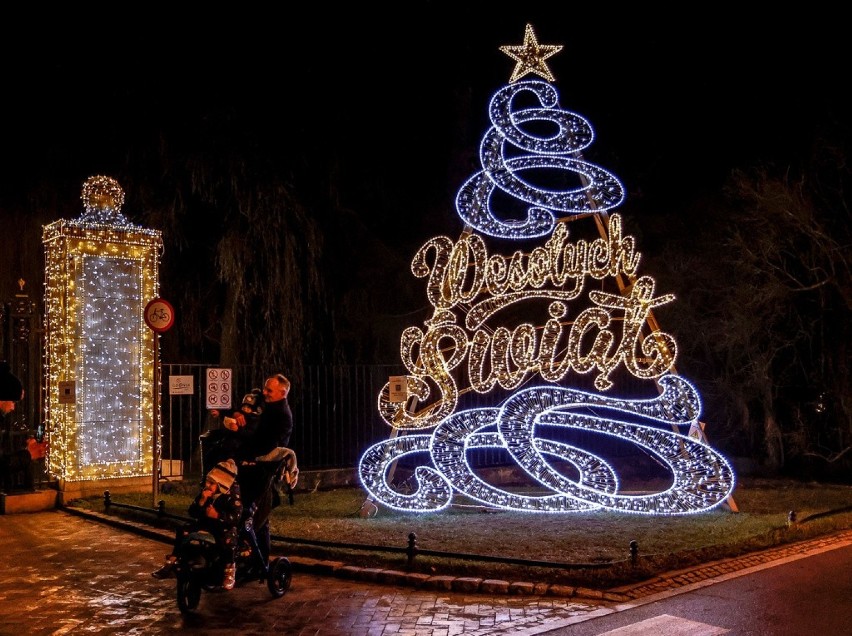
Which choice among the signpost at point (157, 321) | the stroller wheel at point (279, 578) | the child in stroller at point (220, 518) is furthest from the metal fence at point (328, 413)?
the child in stroller at point (220, 518)

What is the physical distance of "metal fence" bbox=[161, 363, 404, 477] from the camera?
55.0ft

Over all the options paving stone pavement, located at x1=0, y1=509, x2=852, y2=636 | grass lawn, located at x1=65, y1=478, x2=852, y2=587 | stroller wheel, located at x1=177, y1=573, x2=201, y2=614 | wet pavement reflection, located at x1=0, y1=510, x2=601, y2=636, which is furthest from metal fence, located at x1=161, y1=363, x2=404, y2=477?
stroller wheel, located at x1=177, y1=573, x2=201, y2=614

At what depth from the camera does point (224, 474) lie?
7.56 metres

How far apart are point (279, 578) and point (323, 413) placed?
10269 millimetres

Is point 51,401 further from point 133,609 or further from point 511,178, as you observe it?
point 511,178

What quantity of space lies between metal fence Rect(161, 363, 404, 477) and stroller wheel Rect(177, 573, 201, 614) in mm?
8543

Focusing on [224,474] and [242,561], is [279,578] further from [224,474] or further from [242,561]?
[224,474]

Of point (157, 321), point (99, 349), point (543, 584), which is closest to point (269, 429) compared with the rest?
point (543, 584)

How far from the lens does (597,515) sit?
1211cm

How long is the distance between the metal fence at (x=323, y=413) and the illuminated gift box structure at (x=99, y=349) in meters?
1.97

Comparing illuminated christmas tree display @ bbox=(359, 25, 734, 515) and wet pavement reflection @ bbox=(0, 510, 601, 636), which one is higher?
illuminated christmas tree display @ bbox=(359, 25, 734, 515)

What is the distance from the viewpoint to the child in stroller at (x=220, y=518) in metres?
7.43

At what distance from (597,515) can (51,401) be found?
29.7 feet

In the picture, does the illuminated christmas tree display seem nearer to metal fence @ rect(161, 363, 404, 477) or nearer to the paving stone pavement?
the paving stone pavement
